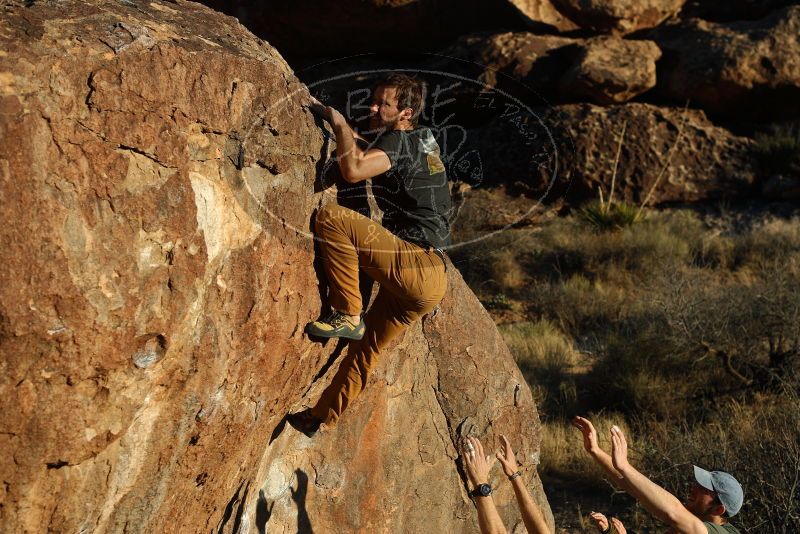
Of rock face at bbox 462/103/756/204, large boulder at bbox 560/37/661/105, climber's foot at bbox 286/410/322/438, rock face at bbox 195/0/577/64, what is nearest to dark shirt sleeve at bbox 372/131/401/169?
climber's foot at bbox 286/410/322/438

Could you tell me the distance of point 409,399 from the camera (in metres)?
4.81

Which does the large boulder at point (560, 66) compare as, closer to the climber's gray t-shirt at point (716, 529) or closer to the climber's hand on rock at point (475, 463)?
the climber's hand on rock at point (475, 463)

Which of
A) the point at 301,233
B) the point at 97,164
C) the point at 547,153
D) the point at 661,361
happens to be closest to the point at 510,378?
the point at 301,233

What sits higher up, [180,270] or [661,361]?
[180,270]

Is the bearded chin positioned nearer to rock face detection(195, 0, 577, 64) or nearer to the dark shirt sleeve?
the dark shirt sleeve

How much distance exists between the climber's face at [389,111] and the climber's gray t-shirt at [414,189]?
0.20ft

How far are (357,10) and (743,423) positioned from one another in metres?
7.48

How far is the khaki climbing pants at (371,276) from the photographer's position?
386 centimetres

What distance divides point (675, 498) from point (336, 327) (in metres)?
1.59

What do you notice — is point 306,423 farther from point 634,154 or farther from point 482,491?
point 634,154

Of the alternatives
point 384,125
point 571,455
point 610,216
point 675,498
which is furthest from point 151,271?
point 610,216

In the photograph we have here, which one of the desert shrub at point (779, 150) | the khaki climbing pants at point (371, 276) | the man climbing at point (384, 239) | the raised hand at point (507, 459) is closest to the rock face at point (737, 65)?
the desert shrub at point (779, 150)

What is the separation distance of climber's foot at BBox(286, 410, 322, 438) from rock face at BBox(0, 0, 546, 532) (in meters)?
0.08

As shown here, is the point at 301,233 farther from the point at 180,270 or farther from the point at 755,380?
the point at 755,380
